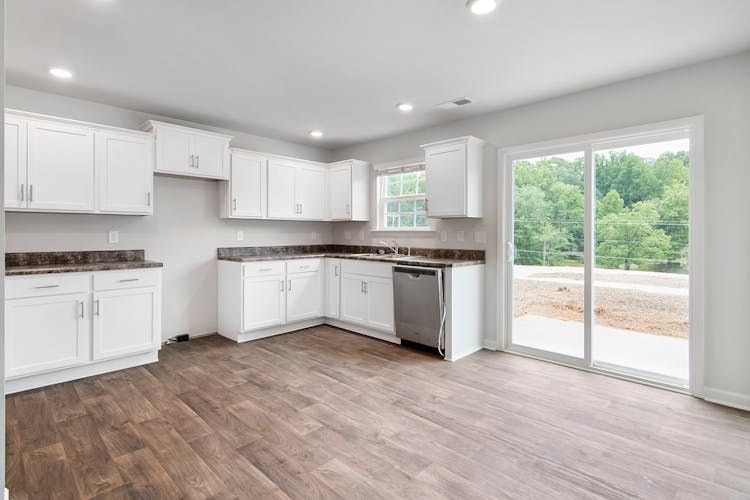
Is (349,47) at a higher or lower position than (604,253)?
higher

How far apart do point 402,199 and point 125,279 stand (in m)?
3.17

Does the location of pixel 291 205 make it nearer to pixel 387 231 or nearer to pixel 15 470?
pixel 387 231

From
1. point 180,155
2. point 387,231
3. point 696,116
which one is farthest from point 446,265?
point 180,155

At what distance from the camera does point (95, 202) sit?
3441 millimetres

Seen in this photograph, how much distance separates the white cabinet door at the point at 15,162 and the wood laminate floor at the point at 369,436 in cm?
153

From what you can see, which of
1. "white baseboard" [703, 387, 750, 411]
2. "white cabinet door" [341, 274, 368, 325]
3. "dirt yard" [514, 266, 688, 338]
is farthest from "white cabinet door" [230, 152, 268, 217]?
"white baseboard" [703, 387, 750, 411]

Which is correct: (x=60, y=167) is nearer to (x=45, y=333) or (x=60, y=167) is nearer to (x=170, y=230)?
(x=170, y=230)

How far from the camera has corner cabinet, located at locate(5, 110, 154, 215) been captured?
3.07 m

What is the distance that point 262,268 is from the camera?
436 centimetres

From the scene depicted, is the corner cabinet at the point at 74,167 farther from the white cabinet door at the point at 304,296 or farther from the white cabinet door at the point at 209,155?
the white cabinet door at the point at 304,296

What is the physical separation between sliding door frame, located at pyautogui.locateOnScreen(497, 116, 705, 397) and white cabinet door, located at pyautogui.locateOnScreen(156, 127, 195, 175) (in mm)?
3220

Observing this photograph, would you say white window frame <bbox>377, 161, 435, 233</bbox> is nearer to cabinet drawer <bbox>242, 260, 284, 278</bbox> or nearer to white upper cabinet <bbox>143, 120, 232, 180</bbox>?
cabinet drawer <bbox>242, 260, 284, 278</bbox>

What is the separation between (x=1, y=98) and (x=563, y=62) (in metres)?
3.17

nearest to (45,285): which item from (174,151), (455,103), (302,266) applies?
(174,151)
